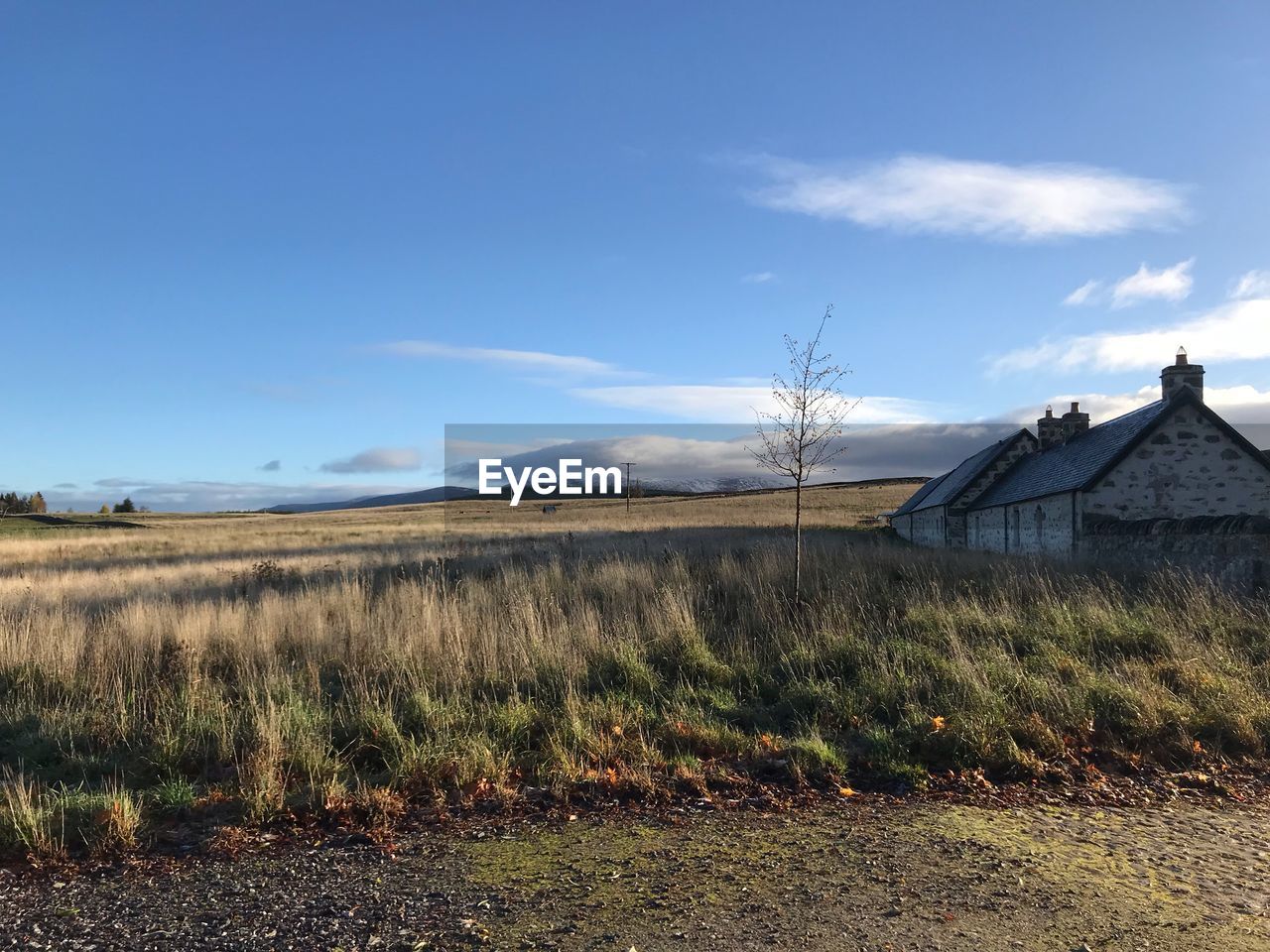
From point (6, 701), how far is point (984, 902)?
8.51 metres

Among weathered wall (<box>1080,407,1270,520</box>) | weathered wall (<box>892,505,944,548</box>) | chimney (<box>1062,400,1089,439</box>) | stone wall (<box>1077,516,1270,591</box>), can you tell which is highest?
chimney (<box>1062,400,1089,439</box>)

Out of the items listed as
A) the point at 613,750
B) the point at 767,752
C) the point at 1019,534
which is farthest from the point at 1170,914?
the point at 1019,534

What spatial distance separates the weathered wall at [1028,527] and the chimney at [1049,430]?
3.58m

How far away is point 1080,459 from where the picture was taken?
2497 centimetres

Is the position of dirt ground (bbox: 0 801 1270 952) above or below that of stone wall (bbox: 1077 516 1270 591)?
below

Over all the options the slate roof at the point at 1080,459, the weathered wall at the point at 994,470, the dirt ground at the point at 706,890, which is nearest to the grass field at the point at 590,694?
the dirt ground at the point at 706,890

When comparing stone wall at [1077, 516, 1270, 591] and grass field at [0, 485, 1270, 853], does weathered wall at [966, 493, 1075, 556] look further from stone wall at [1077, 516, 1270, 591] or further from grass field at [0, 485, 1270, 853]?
grass field at [0, 485, 1270, 853]

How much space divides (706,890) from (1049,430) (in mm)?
33325

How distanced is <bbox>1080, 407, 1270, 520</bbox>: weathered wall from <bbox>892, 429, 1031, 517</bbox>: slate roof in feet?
44.1

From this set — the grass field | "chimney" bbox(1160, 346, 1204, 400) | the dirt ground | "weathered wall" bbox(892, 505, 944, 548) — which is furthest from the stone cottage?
the dirt ground

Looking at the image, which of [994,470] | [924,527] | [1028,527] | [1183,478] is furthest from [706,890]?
[924,527]

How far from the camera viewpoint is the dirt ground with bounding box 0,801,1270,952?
365 cm

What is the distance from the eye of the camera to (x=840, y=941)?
3.60 meters

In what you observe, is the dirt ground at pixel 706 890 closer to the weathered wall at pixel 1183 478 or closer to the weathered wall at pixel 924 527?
the weathered wall at pixel 1183 478
